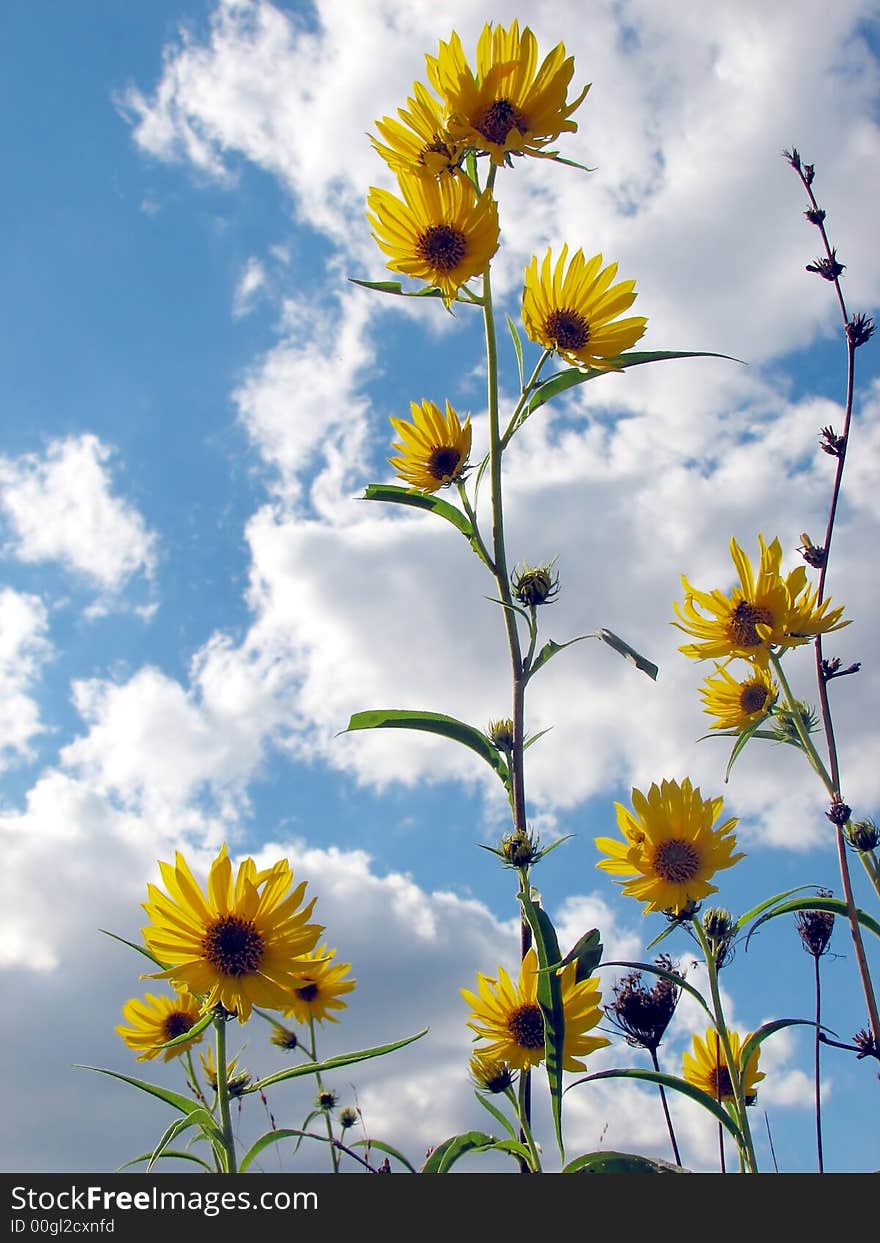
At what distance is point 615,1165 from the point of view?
1817 mm

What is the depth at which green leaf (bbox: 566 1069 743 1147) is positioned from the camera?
1.93 metres

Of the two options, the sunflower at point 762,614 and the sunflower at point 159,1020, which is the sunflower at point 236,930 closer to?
the sunflower at point 159,1020

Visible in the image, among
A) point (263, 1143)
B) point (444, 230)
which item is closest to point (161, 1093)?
point (263, 1143)

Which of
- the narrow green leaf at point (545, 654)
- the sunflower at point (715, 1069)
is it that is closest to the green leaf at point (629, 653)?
the narrow green leaf at point (545, 654)

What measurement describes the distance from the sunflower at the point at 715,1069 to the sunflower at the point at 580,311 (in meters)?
1.76

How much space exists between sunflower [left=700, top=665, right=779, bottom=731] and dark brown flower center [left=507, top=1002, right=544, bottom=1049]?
92 centimetres

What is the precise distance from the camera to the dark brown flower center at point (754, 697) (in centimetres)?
262

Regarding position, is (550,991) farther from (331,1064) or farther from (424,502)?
(424,502)

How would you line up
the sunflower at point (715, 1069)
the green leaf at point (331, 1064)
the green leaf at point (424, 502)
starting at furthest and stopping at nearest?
the sunflower at point (715, 1069), the green leaf at point (424, 502), the green leaf at point (331, 1064)

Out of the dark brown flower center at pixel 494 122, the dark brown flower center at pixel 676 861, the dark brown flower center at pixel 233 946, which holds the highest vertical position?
the dark brown flower center at pixel 494 122

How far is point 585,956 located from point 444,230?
1.66 metres

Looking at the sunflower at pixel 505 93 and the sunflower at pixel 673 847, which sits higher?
the sunflower at pixel 505 93
